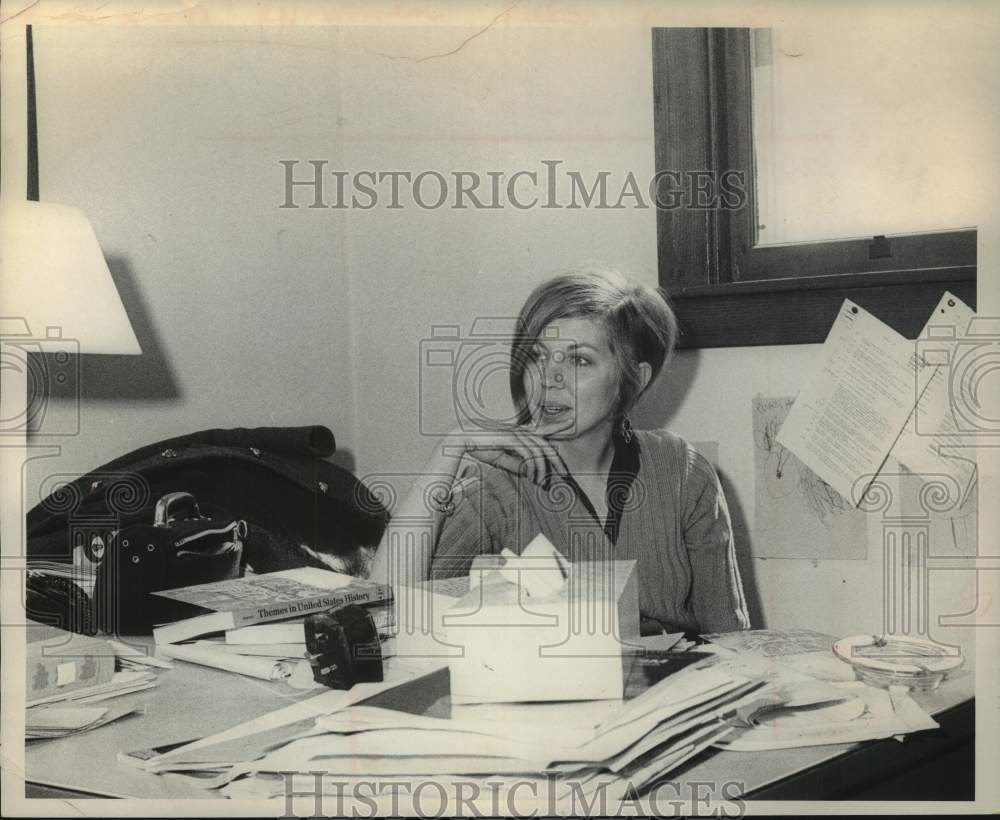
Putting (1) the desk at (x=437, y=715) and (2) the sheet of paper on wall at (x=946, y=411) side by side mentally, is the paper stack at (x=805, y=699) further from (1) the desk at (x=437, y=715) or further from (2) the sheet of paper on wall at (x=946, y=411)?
(2) the sheet of paper on wall at (x=946, y=411)

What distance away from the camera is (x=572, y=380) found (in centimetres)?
107

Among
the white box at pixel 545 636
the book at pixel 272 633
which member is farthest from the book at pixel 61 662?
the white box at pixel 545 636

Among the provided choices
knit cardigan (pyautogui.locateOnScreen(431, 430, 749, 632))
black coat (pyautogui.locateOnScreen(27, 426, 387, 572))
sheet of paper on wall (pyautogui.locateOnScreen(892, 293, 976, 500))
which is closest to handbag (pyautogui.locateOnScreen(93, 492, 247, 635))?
black coat (pyautogui.locateOnScreen(27, 426, 387, 572))

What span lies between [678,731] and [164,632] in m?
0.53

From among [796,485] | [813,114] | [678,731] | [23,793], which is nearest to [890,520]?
[796,485]

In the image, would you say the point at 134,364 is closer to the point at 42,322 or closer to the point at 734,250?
the point at 42,322

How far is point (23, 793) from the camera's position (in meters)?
1.06

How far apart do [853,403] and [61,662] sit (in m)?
0.88

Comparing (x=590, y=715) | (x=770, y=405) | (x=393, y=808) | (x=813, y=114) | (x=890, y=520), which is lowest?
(x=393, y=808)

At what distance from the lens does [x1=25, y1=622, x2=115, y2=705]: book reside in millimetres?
1064

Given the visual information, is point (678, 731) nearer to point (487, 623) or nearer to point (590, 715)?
point (590, 715)

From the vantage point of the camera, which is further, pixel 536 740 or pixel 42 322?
pixel 42 322

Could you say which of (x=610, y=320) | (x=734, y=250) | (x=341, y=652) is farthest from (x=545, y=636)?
(x=734, y=250)

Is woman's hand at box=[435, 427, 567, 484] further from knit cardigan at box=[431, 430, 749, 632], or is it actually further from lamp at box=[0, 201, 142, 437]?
lamp at box=[0, 201, 142, 437]
